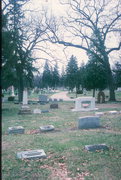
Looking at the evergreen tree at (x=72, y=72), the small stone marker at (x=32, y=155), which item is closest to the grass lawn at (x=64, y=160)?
the small stone marker at (x=32, y=155)

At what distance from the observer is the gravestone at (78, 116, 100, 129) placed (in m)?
10.9

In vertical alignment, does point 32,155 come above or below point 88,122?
below

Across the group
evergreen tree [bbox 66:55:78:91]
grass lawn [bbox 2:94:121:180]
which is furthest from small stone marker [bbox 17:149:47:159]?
evergreen tree [bbox 66:55:78:91]

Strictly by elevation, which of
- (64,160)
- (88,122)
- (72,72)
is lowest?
(64,160)

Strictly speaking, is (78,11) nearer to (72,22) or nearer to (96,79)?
(72,22)

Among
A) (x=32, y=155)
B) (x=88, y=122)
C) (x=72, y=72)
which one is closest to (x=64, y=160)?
(x=32, y=155)

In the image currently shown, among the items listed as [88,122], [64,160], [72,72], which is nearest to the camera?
[64,160]

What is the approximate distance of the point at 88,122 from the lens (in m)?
10.9

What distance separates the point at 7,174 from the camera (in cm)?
527

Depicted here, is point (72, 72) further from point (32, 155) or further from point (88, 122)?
point (32, 155)

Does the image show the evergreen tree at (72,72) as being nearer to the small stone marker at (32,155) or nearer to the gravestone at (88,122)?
the gravestone at (88,122)

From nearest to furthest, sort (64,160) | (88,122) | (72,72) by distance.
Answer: (64,160)
(88,122)
(72,72)

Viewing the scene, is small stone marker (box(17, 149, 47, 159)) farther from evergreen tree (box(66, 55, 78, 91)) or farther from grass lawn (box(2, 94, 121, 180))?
evergreen tree (box(66, 55, 78, 91))

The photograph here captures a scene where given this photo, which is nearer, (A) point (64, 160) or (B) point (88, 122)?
(A) point (64, 160)
